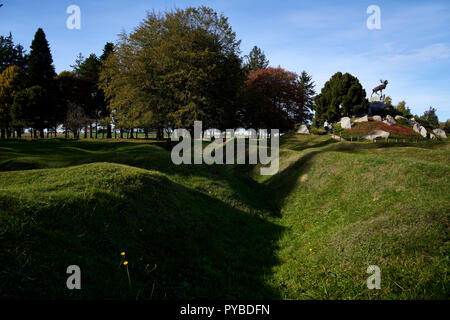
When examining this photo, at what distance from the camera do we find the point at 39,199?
6066mm

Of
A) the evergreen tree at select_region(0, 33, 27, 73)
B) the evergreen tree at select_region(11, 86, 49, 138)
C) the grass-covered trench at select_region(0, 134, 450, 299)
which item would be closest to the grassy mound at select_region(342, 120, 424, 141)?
the grass-covered trench at select_region(0, 134, 450, 299)

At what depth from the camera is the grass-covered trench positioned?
16.0 feet

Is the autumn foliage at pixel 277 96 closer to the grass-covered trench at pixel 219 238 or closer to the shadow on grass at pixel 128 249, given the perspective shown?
the grass-covered trench at pixel 219 238

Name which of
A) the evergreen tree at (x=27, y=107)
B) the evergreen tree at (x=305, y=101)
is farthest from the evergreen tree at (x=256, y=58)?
the evergreen tree at (x=27, y=107)

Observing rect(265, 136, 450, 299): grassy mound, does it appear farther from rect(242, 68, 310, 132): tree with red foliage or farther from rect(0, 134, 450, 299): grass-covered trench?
rect(242, 68, 310, 132): tree with red foliage

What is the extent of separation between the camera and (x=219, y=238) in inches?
349

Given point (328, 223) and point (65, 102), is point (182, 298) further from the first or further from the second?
point (65, 102)

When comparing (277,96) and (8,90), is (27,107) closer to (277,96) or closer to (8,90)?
(8,90)

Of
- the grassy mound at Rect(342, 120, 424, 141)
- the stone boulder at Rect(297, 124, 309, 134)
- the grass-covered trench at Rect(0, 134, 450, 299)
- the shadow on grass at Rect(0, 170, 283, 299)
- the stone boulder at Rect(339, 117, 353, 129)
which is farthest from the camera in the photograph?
the stone boulder at Rect(297, 124, 309, 134)

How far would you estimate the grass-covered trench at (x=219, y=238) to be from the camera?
4883 millimetres

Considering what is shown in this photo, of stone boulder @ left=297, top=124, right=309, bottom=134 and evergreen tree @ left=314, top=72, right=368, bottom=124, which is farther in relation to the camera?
evergreen tree @ left=314, top=72, right=368, bottom=124

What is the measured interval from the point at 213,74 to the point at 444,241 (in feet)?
88.6

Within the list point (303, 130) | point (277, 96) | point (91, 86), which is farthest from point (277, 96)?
point (91, 86)

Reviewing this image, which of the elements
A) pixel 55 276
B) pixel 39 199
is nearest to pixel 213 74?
pixel 39 199
